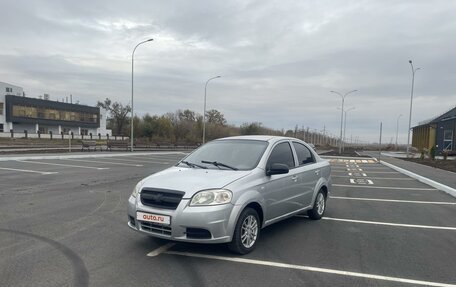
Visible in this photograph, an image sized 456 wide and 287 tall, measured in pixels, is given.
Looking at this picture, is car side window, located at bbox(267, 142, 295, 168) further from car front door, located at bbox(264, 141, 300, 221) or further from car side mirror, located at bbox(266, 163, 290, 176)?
car side mirror, located at bbox(266, 163, 290, 176)

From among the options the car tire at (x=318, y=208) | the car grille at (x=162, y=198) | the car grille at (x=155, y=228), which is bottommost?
the car tire at (x=318, y=208)

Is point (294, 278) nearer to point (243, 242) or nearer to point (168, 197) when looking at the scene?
point (243, 242)

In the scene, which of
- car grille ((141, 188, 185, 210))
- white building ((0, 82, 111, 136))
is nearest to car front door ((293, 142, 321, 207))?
car grille ((141, 188, 185, 210))

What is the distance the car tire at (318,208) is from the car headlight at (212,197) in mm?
3040

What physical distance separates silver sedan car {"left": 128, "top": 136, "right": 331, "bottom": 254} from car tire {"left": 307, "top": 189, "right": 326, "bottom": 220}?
0.60 metres

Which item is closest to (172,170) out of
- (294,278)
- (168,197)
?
(168,197)

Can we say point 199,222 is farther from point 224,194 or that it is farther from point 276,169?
point 276,169

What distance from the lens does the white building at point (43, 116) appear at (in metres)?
76.2

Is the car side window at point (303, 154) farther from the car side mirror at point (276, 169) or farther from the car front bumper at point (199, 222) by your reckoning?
the car front bumper at point (199, 222)

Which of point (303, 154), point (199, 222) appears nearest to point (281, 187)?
point (303, 154)

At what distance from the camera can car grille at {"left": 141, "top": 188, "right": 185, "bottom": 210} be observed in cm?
495

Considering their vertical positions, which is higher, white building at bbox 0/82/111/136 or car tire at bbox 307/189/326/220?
white building at bbox 0/82/111/136

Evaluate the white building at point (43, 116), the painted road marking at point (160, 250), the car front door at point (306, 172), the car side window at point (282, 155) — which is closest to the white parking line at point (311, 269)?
the painted road marking at point (160, 250)

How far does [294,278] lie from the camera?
4473 millimetres
